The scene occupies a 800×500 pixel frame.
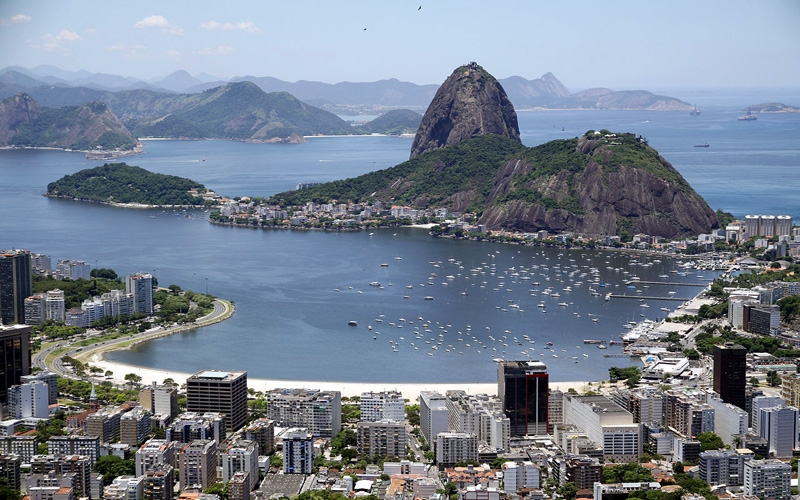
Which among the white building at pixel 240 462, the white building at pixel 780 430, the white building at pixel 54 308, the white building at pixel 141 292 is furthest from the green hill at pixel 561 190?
the white building at pixel 240 462

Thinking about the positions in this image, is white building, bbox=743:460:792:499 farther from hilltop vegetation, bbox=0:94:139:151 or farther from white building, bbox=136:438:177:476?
hilltop vegetation, bbox=0:94:139:151

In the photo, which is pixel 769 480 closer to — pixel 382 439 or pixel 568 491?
pixel 568 491

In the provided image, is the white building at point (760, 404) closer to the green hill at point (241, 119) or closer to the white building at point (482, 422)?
the white building at point (482, 422)

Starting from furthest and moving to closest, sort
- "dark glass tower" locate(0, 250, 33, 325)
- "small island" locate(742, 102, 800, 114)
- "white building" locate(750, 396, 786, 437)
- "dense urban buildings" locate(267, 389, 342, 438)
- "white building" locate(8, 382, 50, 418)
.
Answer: "small island" locate(742, 102, 800, 114) → "dark glass tower" locate(0, 250, 33, 325) → "white building" locate(8, 382, 50, 418) → "dense urban buildings" locate(267, 389, 342, 438) → "white building" locate(750, 396, 786, 437)

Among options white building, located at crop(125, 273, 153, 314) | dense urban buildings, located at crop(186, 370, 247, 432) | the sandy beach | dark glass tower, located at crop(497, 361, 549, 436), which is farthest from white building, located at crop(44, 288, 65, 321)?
dark glass tower, located at crop(497, 361, 549, 436)

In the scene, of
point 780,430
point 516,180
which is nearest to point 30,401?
point 780,430

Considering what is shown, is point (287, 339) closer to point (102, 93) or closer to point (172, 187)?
point (172, 187)

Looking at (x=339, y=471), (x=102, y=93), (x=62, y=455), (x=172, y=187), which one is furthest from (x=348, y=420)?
(x=102, y=93)
